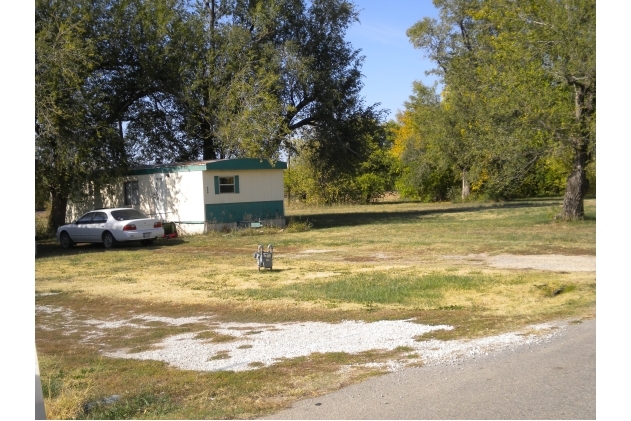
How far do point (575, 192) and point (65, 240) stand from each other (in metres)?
19.0

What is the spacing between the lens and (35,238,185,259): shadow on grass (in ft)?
74.6

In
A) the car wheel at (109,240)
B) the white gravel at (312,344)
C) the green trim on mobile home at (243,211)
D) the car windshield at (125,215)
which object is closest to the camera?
the white gravel at (312,344)

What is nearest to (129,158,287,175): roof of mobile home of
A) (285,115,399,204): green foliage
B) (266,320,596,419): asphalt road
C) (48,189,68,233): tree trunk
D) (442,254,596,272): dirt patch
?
(48,189,68,233): tree trunk

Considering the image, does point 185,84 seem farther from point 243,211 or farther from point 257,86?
point 243,211

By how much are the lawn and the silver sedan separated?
543mm

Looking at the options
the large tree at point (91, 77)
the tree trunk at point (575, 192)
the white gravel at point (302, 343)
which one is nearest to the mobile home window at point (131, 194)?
the large tree at point (91, 77)

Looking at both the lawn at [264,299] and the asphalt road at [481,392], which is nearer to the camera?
the asphalt road at [481,392]

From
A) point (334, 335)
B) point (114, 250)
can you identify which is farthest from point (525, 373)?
point (114, 250)

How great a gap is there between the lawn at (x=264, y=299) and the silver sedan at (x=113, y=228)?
543 millimetres

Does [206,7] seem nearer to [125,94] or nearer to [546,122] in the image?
[125,94]

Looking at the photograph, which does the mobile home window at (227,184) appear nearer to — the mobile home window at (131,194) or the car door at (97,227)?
the mobile home window at (131,194)

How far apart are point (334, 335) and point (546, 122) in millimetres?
17450

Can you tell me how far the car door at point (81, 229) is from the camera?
78.9ft

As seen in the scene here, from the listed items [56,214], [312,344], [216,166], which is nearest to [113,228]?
[216,166]
